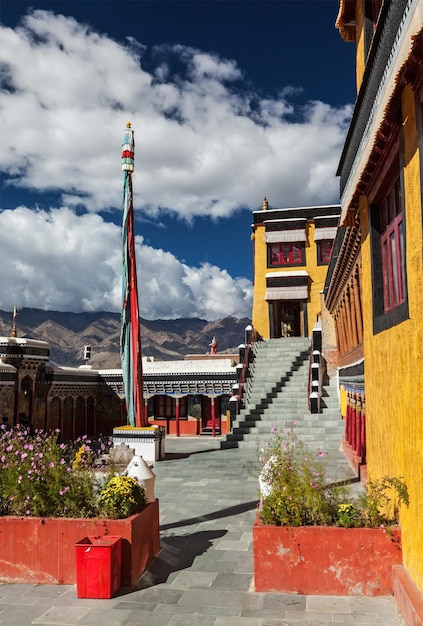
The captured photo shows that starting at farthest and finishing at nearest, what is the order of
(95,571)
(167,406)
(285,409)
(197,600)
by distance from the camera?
(167,406)
(285,409)
(95,571)
(197,600)

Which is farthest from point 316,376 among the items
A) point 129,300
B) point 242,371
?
point 129,300

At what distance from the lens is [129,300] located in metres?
16.1

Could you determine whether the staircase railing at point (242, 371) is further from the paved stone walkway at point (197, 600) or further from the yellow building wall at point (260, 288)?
the paved stone walkway at point (197, 600)

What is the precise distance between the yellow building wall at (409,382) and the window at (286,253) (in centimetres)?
2513

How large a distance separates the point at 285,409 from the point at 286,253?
14.0 m

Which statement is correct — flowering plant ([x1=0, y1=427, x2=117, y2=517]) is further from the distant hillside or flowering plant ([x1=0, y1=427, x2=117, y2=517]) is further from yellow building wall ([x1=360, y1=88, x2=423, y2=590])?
the distant hillside

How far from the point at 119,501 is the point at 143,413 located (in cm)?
988

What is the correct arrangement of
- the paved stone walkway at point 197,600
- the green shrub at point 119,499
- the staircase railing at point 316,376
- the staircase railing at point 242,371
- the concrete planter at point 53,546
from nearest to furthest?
the paved stone walkway at point 197,600 → the concrete planter at point 53,546 → the green shrub at point 119,499 → the staircase railing at point 316,376 → the staircase railing at point 242,371

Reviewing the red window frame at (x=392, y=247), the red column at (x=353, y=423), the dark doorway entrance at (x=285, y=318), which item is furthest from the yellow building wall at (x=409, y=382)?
the dark doorway entrance at (x=285, y=318)

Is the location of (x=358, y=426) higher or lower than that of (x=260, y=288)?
lower

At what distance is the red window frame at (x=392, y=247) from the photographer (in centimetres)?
609

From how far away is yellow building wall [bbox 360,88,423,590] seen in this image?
471cm

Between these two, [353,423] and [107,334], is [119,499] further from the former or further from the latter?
[107,334]

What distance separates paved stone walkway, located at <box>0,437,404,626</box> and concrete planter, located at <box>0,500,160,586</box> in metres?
0.15
